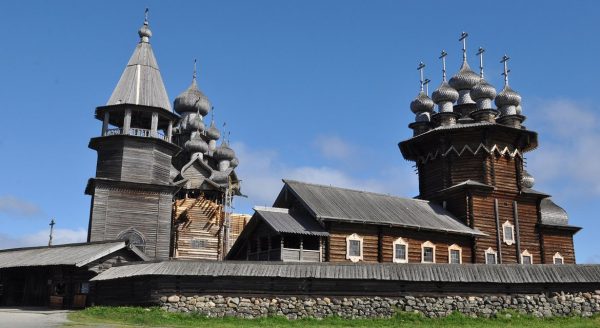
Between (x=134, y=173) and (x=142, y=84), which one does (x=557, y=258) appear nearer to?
(x=134, y=173)

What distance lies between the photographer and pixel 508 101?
41281mm

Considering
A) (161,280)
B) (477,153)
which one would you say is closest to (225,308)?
(161,280)

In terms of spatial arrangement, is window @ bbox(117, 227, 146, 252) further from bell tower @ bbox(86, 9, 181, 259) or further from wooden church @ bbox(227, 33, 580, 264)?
wooden church @ bbox(227, 33, 580, 264)

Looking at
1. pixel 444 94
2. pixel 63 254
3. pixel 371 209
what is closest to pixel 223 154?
pixel 444 94

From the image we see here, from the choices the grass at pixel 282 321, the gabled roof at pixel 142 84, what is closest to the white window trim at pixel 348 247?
the grass at pixel 282 321

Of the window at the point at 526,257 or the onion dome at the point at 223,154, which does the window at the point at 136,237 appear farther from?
the onion dome at the point at 223,154

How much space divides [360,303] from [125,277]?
26.9 feet

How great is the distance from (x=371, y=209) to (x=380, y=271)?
387 inches

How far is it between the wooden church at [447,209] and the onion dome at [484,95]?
0.06 metres

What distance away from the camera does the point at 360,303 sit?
21.5 meters

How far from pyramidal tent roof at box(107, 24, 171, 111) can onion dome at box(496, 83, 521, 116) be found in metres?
21.8

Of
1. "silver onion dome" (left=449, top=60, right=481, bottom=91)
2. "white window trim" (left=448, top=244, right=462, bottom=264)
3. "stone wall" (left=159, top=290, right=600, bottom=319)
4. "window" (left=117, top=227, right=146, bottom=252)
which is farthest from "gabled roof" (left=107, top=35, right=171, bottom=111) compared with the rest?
"silver onion dome" (left=449, top=60, right=481, bottom=91)

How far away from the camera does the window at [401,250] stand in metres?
30.7

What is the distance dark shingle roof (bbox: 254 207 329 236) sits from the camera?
90.2 ft
